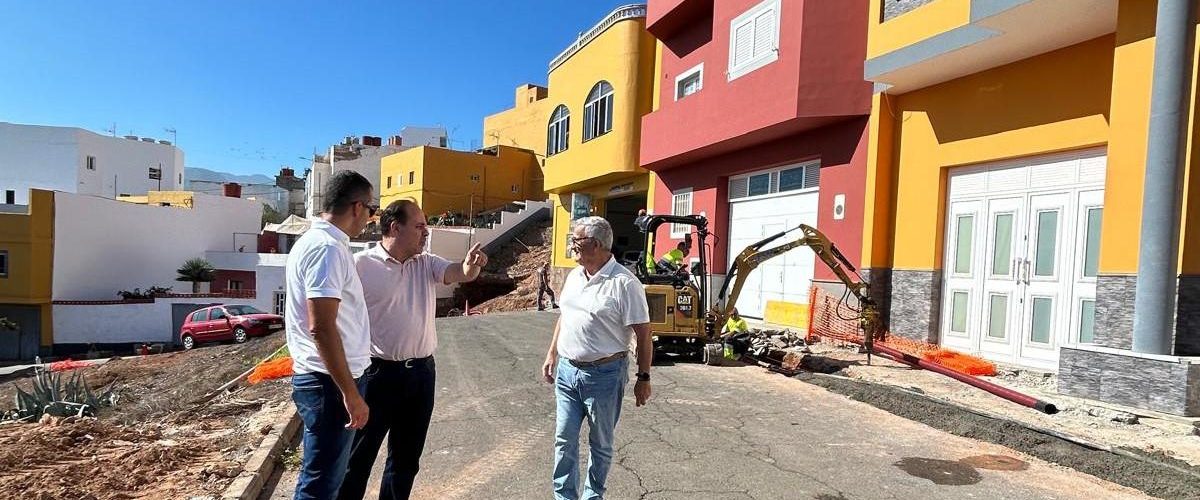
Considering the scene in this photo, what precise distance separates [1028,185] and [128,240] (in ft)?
122

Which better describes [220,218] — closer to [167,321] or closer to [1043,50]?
[167,321]

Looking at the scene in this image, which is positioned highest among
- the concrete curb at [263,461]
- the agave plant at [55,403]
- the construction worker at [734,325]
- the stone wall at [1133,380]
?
the stone wall at [1133,380]

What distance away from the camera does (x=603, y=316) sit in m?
3.45

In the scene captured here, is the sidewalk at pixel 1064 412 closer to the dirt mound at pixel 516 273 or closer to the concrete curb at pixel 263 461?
the concrete curb at pixel 263 461

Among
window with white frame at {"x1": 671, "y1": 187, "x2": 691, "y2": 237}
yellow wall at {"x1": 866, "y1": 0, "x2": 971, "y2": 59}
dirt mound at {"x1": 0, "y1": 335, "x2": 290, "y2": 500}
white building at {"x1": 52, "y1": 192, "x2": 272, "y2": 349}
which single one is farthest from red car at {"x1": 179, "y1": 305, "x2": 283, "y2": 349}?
yellow wall at {"x1": 866, "y1": 0, "x2": 971, "y2": 59}

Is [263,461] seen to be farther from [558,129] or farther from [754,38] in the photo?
[558,129]

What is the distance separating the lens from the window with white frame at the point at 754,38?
11.6 meters

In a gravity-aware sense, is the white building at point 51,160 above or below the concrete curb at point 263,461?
above

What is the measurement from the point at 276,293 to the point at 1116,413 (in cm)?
3089

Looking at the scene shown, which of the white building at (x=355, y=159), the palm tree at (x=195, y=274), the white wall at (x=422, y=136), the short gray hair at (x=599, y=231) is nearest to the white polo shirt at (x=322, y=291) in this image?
the short gray hair at (x=599, y=231)

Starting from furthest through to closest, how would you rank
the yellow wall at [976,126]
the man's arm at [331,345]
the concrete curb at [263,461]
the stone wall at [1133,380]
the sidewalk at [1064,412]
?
the yellow wall at [976,126] < the stone wall at [1133,380] < the sidewalk at [1064,412] < the concrete curb at [263,461] < the man's arm at [331,345]

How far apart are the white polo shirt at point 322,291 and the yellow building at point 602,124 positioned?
47.8 feet

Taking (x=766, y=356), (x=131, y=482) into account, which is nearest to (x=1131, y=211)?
(x=766, y=356)

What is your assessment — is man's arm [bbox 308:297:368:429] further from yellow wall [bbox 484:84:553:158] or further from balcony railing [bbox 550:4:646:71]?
yellow wall [bbox 484:84:553:158]
